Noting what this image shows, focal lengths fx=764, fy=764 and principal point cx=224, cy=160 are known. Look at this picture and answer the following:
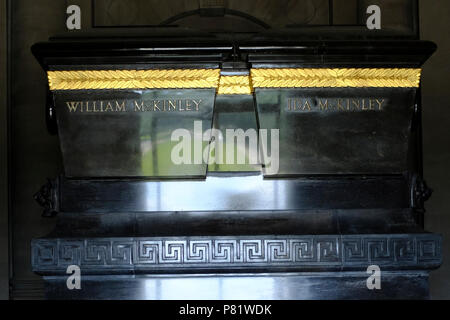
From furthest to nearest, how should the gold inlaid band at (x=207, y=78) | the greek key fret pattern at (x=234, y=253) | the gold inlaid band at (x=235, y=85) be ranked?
the gold inlaid band at (x=235, y=85) < the gold inlaid band at (x=207, y=78) < the greek key fret pattern at (x=234, y=253)

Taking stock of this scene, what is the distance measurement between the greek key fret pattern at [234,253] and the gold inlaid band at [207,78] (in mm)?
1061

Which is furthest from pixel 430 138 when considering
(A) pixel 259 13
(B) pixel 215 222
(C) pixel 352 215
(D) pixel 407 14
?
(B) pixel 215 222

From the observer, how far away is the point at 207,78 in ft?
17.5

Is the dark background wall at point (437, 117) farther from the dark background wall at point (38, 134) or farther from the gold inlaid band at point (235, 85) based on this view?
the gold inlaid band at point (235, 85)

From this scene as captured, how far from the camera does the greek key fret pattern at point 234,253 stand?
5.18 metres

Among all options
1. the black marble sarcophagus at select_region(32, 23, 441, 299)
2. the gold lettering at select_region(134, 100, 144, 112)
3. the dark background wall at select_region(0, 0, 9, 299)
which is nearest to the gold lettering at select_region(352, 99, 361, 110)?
the black marble sarcophagus at select_region(32, 23, 441, 299)

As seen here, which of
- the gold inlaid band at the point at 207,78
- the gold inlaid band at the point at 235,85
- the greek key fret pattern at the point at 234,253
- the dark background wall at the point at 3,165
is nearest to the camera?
the greek key fret pattern at the point at 234,253

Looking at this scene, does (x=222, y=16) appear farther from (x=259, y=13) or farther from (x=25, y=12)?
(x=25, y=12)

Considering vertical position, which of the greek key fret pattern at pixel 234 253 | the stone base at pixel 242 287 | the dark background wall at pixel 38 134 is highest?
the dark background wall at pixel 38 134

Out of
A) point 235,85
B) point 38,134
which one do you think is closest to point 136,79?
point 235,85

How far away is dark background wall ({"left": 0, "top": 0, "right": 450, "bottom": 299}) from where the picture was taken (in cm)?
771

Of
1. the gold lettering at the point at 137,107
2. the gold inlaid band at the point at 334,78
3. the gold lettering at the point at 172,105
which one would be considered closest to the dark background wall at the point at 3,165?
the gold lettering at the point at 137,107

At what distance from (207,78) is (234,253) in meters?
1.23

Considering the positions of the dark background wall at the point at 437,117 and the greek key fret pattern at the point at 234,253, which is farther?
the dark background wall at the point at 437,117
